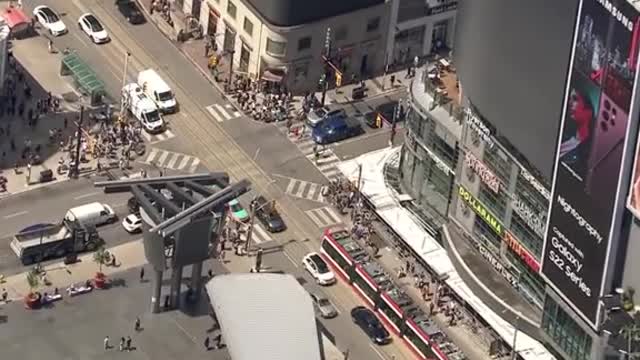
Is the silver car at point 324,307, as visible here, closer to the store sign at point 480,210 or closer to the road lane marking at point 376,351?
the road lane marking at point 376,351

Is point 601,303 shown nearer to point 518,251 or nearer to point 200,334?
point 518,251

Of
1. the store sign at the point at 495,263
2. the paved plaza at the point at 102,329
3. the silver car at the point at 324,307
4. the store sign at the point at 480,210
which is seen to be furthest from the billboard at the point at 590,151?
the paved plaza at the point at 102,329

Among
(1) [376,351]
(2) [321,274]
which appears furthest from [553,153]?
(2) [321,274]

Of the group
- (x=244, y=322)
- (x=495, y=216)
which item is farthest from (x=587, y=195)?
(x=244, y=322)

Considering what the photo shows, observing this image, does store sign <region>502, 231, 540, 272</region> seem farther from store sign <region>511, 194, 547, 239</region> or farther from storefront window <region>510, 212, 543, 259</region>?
store sign <region>511, 194, 547, 239</region>

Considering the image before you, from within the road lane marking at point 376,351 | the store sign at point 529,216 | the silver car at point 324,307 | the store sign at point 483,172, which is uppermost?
the store sign at point 483,172

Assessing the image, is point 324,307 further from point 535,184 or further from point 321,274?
point 535,184

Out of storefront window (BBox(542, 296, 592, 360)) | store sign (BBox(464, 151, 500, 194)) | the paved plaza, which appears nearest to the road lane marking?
the paved plaza
